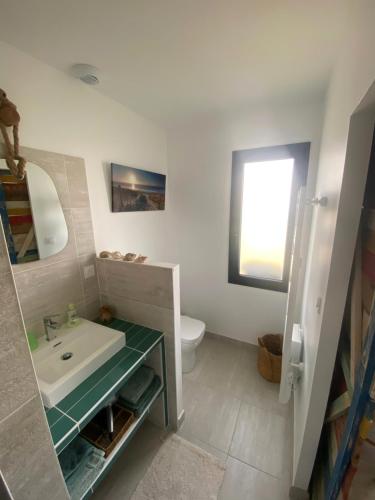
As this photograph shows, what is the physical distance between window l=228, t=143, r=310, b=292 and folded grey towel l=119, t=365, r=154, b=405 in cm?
122

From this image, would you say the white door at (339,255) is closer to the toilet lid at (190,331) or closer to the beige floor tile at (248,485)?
the beige floor tile at (248,485)

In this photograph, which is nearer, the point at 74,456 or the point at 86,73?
the point at 74,456

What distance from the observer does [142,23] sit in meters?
0.92

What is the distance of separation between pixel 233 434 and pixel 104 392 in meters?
1.10

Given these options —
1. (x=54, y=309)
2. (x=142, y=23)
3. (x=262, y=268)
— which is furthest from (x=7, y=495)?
(x=262, y=268)

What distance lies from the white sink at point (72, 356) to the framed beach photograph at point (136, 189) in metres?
0.92

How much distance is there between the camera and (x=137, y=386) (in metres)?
1.29

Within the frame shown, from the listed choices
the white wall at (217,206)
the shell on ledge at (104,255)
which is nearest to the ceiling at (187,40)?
the white wall at (217,206)

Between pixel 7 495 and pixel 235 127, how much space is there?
94.1 inches

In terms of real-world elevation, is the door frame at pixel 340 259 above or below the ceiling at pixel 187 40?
below

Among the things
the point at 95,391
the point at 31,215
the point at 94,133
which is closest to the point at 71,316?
the point at 95,391

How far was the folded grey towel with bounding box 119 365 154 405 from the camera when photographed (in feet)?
4.07

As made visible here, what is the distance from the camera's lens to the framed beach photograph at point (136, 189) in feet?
5.32

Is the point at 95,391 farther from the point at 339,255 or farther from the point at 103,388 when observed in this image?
the point at 339,255
